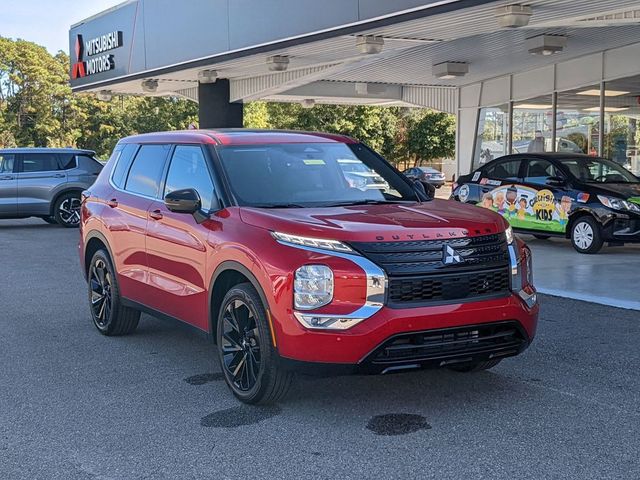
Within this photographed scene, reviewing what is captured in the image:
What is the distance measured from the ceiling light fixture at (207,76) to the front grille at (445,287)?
16.1 m

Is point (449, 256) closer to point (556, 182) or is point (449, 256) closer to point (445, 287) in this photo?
point (445, 287)

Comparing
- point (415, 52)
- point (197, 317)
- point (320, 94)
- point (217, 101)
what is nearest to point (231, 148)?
point (197, 317)

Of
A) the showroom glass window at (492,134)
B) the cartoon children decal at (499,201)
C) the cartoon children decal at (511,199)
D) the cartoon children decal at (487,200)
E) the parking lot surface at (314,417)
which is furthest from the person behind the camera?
the showroom glass window at (492,134)

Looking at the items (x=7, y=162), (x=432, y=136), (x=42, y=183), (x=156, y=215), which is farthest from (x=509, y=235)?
(x=432, y=136)

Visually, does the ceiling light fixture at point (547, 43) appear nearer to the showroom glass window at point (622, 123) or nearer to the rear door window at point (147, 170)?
the showroom glass window at point (622, 123)

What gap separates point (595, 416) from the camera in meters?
4.69

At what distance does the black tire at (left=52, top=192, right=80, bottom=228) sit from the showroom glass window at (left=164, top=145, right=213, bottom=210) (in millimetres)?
12220

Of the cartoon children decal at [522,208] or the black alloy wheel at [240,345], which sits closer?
the black alloy wheel at [240,345]

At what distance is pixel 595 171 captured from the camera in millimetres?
12992

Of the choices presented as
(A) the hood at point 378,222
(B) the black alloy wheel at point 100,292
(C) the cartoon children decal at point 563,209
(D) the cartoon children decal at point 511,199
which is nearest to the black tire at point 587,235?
(C) the cartoon children decal at point 563,209

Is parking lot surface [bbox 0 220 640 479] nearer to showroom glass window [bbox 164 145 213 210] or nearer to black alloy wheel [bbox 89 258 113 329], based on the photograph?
black alloy wheel [bbox 89 258 113 329]

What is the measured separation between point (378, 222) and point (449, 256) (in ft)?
1.58

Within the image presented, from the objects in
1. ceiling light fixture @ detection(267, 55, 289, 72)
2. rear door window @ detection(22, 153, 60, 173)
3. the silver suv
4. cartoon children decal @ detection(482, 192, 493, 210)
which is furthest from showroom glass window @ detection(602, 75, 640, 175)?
rear door window @ detection(22, 153, 60, 173)

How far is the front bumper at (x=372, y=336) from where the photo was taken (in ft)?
14.2
